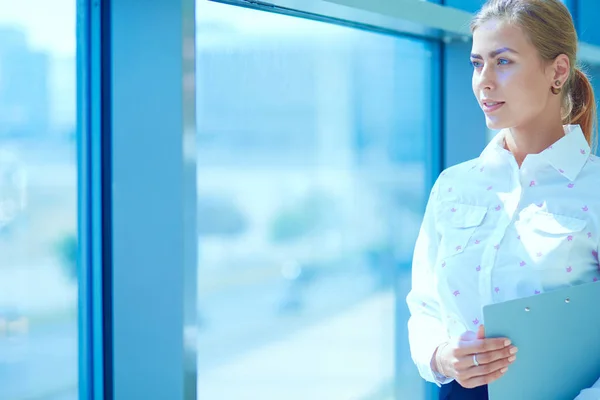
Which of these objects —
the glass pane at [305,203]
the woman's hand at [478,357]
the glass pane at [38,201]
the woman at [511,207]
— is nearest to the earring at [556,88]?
the woman at [511,207]

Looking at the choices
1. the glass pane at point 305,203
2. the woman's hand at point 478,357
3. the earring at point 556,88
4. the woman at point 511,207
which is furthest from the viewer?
the glass pane at point 305,203

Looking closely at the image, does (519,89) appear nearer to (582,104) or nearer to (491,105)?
(491,105)

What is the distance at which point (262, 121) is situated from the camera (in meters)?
Answer: 1.98

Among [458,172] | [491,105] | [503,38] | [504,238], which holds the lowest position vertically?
[504,238]

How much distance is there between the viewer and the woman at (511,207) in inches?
49.1

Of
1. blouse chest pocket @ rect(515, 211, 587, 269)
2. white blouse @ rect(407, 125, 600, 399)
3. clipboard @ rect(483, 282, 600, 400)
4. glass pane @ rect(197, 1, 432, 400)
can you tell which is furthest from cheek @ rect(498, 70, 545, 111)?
glass pane @ rect(197, 1, 432, 400)

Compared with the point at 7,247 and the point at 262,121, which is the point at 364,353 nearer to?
the point at 262,121

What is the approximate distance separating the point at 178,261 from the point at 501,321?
2.32 feet

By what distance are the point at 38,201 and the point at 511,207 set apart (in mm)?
1026

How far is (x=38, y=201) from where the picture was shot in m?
1.43

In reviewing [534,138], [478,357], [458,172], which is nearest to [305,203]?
[458,172]

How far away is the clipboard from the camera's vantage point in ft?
3.76

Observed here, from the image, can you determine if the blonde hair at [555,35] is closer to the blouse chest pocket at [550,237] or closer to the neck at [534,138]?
the neck at [534,138]

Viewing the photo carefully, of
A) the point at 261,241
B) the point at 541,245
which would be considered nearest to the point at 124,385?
the point at 261,241
